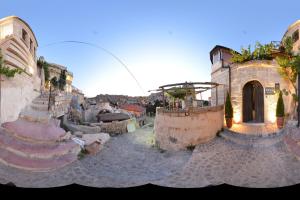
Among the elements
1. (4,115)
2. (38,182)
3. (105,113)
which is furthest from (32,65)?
(38,182)

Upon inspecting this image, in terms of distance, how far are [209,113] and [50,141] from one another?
4365 millimetres

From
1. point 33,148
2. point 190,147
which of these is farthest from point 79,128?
point 190,147

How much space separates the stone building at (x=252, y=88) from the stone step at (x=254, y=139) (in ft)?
5.16

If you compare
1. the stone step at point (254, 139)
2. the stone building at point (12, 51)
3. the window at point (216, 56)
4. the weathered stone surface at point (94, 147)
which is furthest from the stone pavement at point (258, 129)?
the stone building at point (12, 51)

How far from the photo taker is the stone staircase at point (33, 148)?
4.78 feet

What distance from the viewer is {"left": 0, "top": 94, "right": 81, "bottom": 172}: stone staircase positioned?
146 centimetres

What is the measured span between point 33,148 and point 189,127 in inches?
158

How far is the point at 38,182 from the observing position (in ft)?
4.29

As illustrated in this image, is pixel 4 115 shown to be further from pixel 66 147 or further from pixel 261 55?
pixel 261 55

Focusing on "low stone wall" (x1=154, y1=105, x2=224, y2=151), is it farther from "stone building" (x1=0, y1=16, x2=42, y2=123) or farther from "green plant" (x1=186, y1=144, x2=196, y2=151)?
"stone building" (x1=0, y1=16, x2=42, y2=123)

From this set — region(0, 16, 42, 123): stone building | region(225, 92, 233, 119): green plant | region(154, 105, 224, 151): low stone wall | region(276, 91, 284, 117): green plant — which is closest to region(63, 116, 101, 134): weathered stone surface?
region(0, 16, 42, 123): stone building

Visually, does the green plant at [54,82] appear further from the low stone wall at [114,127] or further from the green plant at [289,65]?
the green plant at [289,65]

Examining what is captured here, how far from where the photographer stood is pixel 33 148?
160 cm

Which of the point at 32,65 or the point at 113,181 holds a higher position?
the point at 32,65
